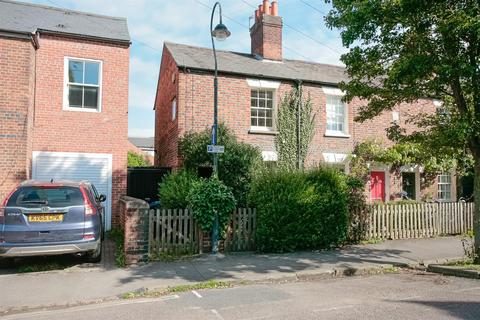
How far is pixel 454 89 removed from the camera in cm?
793

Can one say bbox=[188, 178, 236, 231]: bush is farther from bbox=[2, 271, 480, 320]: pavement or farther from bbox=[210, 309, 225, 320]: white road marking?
bbox=[210, 309, 225, 320]: white road marking

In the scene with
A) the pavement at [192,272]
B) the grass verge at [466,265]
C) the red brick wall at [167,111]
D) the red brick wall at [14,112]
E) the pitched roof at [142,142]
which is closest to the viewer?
the pavement at [192,272]

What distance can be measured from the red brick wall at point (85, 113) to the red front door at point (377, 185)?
10.6 metres

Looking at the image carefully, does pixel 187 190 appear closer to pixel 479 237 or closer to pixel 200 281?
pixel 200 281

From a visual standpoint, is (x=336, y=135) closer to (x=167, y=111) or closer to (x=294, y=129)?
(x=294, y=129)

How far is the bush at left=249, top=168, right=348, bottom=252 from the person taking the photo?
30.7 feet

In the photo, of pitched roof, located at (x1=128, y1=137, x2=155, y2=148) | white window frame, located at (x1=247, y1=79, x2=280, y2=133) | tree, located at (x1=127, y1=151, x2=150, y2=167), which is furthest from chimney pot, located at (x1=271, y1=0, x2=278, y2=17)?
pitched roof, located at (x1=128, y1=137, x2=155, y2=148)

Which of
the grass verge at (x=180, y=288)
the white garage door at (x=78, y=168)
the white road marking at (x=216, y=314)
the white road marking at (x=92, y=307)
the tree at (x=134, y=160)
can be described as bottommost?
the white road marking at (x=92, y=307)

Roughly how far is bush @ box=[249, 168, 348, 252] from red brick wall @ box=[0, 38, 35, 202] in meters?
7.09

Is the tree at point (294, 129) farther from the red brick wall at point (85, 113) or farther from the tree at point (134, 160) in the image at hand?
the tree at point (134, 160)

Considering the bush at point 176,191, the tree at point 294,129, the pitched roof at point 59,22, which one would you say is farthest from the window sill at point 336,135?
the pitched roof at point 59,22

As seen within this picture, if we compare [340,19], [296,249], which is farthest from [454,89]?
[296,249]

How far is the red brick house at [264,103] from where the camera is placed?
14484mm

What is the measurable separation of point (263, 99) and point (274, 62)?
268 cm
